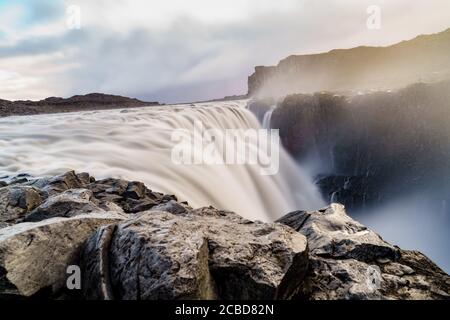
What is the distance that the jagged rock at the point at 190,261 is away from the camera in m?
3.22

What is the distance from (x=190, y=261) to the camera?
332 cm

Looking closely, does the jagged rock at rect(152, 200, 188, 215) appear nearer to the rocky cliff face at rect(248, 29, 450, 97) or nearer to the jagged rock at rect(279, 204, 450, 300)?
the jagged rock at rect(279, 204, 450, 300)

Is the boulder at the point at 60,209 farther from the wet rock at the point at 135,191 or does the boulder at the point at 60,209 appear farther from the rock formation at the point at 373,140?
the rock formation at the point at 373,140

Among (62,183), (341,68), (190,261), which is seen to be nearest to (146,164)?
(62,183)

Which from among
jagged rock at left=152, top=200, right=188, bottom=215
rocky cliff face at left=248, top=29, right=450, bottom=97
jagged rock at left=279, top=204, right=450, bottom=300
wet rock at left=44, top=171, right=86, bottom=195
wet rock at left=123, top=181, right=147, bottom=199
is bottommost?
jagged rock at left=279, top=204, right=450, bottom=300

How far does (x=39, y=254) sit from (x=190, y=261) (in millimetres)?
1715

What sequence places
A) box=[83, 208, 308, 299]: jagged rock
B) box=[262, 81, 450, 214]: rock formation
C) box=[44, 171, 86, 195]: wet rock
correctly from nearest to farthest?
box=[83, 208, 308, 299]: jagged rock, box=[44, 171, 86, 195]: wet rock, box=[262, 81, 450, 214]: rock formation

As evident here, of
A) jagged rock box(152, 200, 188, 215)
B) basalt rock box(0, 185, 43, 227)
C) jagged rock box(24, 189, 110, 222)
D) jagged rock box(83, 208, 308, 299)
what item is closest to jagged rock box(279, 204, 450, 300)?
jagged rock box(83, 208, 308, 299)

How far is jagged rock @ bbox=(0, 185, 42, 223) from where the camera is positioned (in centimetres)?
626

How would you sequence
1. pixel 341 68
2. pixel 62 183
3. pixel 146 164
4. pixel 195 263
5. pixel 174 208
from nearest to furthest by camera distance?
pixel 195 263
pixel 174 208
pixel 62 183
pixel 146 164
pixel 341 68

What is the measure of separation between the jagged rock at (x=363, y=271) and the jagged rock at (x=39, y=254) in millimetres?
2635

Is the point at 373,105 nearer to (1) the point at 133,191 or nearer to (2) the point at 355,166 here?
(2) the point at 355,166

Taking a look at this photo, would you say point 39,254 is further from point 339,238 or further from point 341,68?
point 341,68

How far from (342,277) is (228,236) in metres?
1.49
